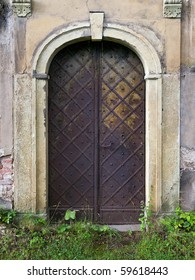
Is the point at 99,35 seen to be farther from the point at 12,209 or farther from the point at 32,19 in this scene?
the point at 12,209

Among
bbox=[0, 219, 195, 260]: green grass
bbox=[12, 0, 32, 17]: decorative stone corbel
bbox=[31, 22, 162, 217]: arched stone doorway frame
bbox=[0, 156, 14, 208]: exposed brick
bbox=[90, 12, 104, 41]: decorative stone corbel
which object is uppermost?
bbox=[12, 0, 32, 17]: decorative stone corbel

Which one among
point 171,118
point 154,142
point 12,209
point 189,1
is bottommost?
point 12,209

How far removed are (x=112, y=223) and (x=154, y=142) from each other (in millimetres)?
1350

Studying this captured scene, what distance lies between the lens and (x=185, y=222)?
464 cm

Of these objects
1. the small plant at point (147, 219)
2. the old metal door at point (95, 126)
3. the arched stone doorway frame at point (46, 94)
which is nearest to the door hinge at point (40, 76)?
the arched stone doorway frame at point (46, 94)

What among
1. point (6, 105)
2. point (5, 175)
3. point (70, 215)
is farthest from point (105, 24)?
point (70, 215)

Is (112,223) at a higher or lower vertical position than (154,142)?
lower

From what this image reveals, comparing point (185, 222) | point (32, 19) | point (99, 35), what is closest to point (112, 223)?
point (185, 222)

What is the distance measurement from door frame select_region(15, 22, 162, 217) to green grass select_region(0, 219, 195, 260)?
0.39 metres

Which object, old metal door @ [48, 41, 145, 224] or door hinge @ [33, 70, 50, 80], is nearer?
door hinge @ [33, 70, 50, 80]

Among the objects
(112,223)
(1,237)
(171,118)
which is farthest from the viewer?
(112,223)

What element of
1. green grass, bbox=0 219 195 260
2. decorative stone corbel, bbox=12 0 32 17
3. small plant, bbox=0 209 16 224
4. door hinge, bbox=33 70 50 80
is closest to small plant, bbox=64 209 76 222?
green grass, bbox=0 219 195 260

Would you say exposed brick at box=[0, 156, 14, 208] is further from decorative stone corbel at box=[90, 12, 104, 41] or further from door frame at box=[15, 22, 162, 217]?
decorative stone corbel at box=[90, 12, 104, 41]

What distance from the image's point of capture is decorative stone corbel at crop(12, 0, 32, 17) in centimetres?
467
